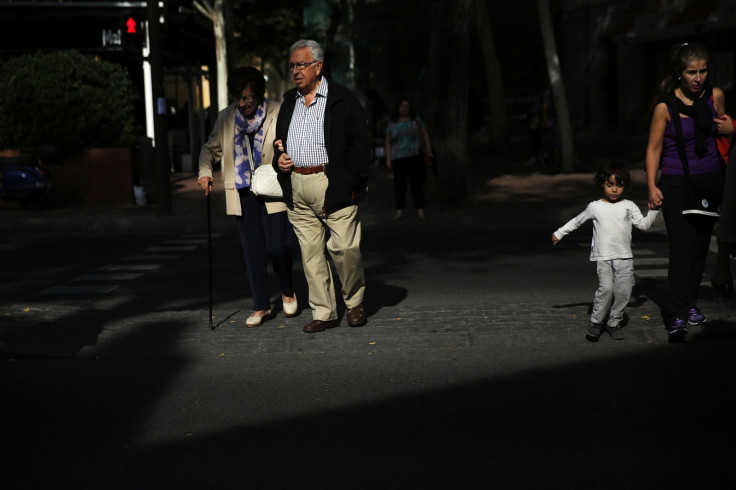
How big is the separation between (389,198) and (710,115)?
1208 centimetres

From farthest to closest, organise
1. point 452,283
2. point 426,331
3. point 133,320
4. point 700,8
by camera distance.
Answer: point 700,8
point 452,283
point 133,320
point 426,331

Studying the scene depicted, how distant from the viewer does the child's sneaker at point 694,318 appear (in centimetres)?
696

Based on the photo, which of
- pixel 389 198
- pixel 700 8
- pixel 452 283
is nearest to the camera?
pixel 452 283

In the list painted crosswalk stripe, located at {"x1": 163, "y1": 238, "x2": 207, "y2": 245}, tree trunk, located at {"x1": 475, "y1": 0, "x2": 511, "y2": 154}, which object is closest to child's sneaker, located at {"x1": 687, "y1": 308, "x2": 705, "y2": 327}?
painted crosswalk stripe, located at {"x1": 163, "y1": 238, "x2": 207, "y2": 245}

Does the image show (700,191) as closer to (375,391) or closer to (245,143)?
(375,391)

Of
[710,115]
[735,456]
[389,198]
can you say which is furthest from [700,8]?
[735,456]

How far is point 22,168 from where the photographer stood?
55.8 feet

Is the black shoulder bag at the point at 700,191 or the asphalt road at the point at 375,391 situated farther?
the black shoulder bag at the point at 700,191

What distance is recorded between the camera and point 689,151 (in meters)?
6.79

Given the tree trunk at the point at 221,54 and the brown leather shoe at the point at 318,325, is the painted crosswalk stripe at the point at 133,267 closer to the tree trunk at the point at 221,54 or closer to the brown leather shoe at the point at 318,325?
the brown leather shoe at the point at 318,325

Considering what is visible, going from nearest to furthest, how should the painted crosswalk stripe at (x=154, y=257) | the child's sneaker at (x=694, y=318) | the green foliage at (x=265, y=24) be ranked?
the child's sneaker at (x=694, y=318)
the painted crosswalk stripe at (x=154, y=257)
the green foliage at (x=265, y=24)

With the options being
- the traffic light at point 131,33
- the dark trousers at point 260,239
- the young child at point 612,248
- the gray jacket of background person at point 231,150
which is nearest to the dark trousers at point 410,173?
the traffic light at point 131,33

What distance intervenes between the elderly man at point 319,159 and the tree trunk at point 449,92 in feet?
30.1

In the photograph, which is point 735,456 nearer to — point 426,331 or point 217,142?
point 426,331
